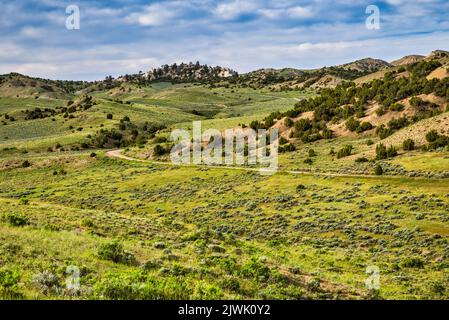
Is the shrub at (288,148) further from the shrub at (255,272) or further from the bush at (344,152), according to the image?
the shrub at (255,272)

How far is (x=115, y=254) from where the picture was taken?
62.4 ft

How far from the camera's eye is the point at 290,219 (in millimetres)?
42844

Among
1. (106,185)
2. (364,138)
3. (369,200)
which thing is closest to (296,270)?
(369,200)

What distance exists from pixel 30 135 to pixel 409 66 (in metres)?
98.3

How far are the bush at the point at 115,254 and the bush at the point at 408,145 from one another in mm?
52317

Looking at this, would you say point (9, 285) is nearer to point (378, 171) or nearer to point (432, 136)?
point (378, 171)

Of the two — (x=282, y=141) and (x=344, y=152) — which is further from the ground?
(x=282, y=141)

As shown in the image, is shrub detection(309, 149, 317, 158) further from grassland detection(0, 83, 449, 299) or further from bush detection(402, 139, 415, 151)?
bush detection(402, 139, 415, 151)

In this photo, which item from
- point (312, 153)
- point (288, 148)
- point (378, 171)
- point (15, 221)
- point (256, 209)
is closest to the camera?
point (15, 221)

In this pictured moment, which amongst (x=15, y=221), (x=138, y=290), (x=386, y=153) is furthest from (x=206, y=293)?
(x=386, y=153)

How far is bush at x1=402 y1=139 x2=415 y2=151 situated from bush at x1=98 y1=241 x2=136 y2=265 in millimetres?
52317

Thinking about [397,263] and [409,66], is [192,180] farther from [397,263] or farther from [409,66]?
[409,66]

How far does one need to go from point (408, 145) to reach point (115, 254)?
175ft

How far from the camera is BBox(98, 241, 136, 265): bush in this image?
18.7 meters
